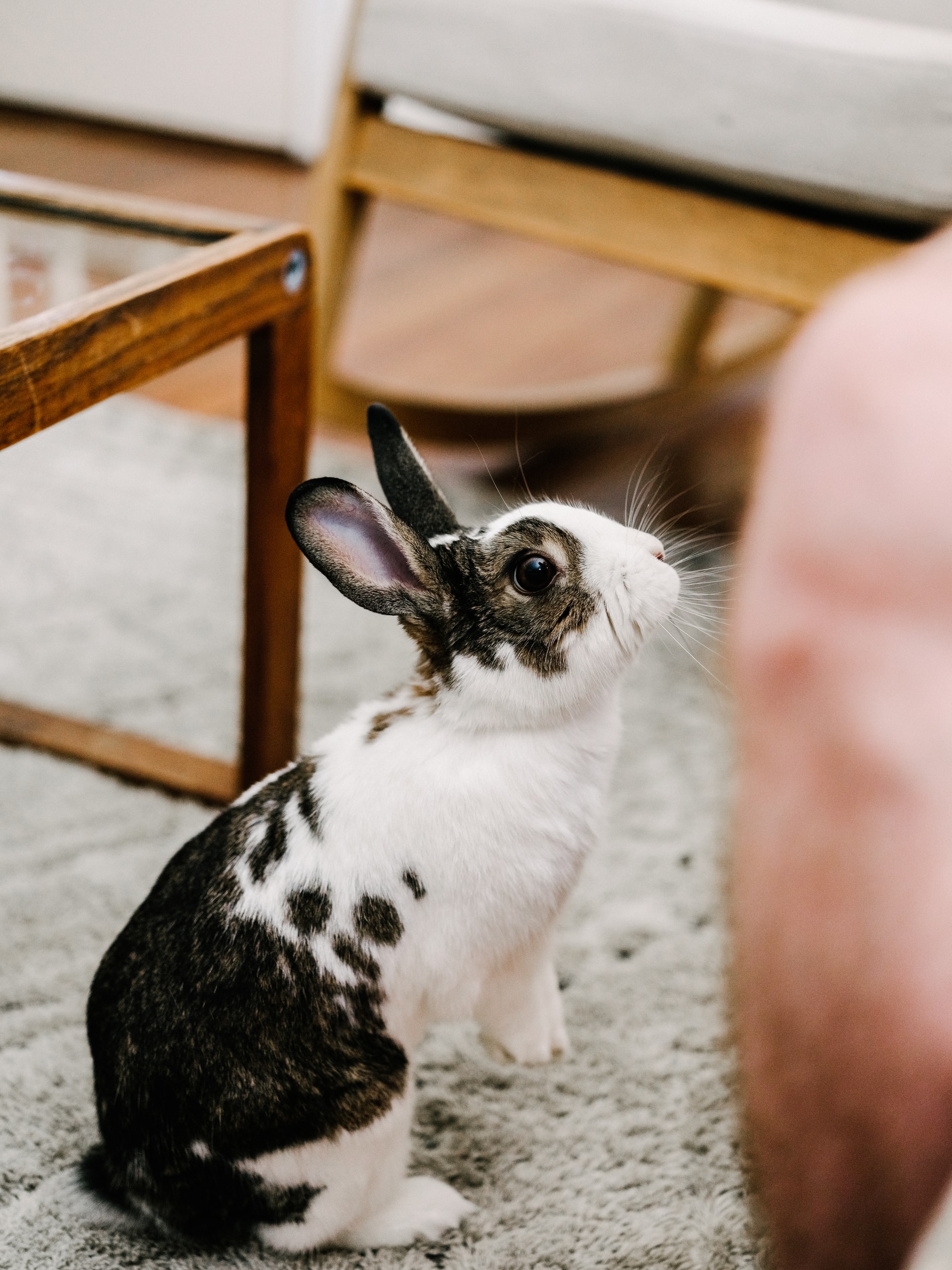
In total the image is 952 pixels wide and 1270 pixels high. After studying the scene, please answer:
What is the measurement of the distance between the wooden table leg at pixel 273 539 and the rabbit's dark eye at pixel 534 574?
1.05 ft

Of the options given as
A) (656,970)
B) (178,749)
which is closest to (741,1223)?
(656,970)

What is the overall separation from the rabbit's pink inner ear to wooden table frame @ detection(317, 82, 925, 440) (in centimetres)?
92

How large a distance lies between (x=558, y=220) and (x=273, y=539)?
0.79 meters

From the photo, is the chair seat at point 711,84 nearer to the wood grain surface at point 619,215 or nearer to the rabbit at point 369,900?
the wood grain surface at point 619,215

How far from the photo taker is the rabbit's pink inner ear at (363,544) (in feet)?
2.06

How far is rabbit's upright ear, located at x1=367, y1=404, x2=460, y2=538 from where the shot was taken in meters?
0.74

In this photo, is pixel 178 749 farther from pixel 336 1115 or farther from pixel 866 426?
pixel 866 426

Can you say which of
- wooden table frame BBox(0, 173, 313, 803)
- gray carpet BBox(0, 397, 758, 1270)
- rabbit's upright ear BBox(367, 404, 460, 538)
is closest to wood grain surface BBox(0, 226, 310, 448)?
wooden table frame BBox(0, 173, 313, 803)

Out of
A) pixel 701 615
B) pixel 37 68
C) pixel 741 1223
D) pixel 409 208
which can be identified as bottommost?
pixel 741 1223

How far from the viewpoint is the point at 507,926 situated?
654 millimetres

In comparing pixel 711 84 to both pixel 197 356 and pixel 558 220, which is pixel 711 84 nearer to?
pixel 558 220

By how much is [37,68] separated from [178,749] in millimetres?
2239

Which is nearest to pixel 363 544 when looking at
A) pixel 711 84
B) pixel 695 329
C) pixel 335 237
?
pixel 711 84

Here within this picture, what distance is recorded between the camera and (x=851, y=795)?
1.01ft
